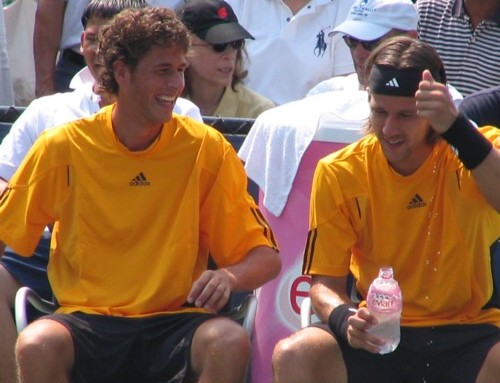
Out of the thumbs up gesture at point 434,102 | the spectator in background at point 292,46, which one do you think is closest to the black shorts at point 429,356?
the thumbs up gesture at point 434,102

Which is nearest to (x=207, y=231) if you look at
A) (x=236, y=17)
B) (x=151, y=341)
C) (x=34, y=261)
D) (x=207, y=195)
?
(x=207, y=195)

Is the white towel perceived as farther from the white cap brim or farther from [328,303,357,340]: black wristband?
[328,303,357,340]: black wristband

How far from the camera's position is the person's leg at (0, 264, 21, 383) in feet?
15.8

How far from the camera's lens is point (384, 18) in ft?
19.2

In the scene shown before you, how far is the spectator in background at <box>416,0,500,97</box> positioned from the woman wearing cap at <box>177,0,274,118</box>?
887 mm

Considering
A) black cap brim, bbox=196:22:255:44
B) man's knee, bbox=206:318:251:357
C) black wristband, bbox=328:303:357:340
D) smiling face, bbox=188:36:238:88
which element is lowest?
man's knee, bbox=206:318:251:357

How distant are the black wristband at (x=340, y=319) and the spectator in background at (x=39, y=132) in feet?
4.02

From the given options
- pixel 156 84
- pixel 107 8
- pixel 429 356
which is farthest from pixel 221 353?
pixel 107 8

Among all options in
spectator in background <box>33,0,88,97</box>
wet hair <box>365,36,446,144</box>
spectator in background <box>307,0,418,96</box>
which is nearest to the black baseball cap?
spectator in background <box>307,0,418,96</box>

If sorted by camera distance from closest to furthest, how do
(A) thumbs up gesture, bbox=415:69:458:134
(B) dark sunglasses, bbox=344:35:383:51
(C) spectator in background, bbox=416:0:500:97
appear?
(A) thumbs up gesture, bbox=415:69:458:134, (B) dark sunglasses, bbox=344:35:383:51, (C) spectator in background, bbox=416:0:500:97

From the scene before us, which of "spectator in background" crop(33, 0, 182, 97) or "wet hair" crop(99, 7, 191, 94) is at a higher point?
"wet hair" crop(99, 7, 191, 94)

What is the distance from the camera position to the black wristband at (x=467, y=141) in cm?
430

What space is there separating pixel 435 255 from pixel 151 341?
1.04m

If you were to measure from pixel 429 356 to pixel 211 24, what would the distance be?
8.25 ft
